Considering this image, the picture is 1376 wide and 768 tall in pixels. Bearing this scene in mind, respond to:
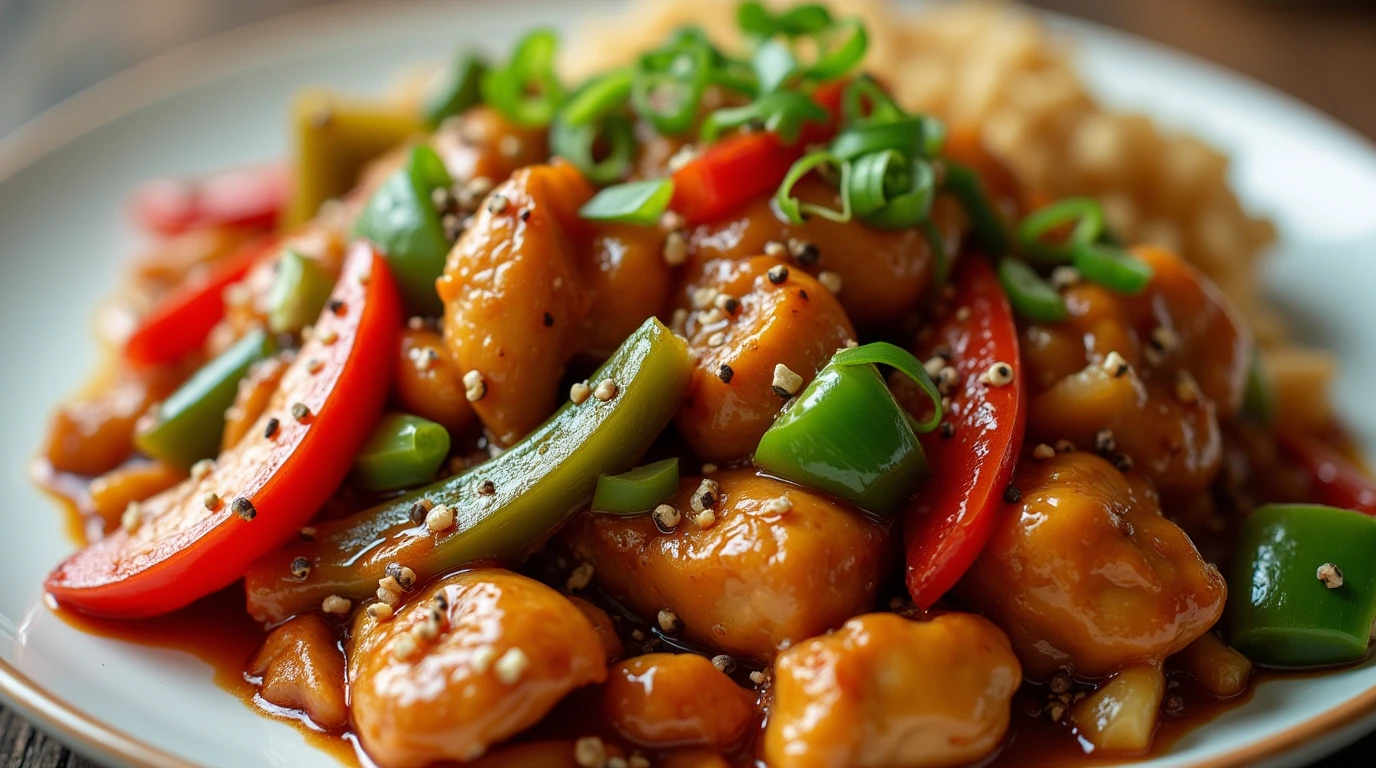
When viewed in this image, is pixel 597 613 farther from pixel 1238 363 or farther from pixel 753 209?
pixel 1238 363

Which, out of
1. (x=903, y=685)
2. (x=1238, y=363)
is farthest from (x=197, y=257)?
(x=1238, y=363)

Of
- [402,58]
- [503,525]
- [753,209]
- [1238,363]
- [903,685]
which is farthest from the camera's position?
[402,58]

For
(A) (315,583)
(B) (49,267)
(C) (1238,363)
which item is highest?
(B) (49,267)

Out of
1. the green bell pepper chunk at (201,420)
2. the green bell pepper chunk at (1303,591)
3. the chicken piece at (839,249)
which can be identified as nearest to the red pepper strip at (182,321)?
the green bell pepper chunk at (201,420)

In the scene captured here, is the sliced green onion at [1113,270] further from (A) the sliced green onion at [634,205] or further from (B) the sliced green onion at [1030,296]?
(A) the sliced green onion at [634,205]

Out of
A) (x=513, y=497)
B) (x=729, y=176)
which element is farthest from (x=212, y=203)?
(x=513, y=497)

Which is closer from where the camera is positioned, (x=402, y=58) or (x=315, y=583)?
(x=315, y=583)

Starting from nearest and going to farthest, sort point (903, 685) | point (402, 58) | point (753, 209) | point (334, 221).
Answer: point (903, 685)
point (753, 209)
point (334, 221)
point (402, 58)
